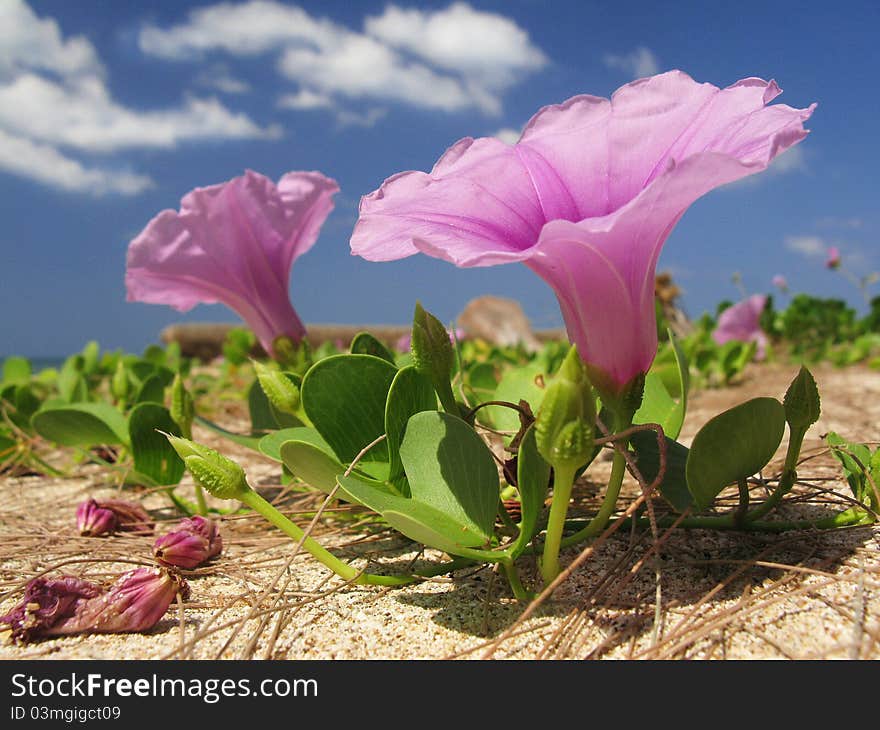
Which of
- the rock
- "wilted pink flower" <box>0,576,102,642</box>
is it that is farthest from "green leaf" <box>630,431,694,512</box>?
the rock

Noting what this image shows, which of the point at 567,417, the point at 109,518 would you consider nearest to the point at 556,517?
the point at 567,417

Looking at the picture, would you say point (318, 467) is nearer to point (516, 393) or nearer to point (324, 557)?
point (324, 557)

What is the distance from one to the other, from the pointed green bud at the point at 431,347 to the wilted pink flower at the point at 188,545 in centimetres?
54

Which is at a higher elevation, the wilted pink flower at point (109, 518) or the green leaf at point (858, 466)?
the green leaf at point (858, 466)

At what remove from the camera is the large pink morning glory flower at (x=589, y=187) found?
886 millimetres

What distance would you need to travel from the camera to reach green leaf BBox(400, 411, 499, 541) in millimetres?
956

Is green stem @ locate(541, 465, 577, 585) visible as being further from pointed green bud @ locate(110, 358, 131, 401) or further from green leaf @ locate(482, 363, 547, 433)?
pointed green bud @ locate(110, 358, 131, 401)

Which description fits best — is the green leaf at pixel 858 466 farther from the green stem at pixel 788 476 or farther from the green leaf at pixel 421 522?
the green leaf at pixel 421 522

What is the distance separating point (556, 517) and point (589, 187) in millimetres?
423

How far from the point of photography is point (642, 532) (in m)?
1.18

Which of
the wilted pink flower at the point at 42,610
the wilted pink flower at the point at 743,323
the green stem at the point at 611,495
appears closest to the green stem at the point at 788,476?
the green stem at the point at 611,495

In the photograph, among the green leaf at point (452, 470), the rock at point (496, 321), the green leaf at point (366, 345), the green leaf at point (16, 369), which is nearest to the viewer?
the green leaf at point (452, 470)

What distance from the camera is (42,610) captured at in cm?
103
